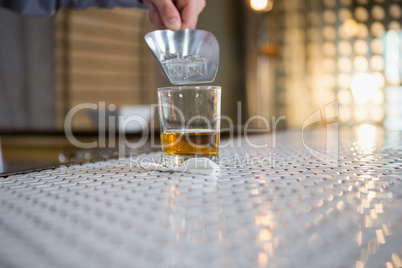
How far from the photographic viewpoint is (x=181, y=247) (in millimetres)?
238

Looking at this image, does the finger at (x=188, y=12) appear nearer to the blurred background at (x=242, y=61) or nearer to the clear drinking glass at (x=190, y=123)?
the clear drinking glass at (x=190, y=123)

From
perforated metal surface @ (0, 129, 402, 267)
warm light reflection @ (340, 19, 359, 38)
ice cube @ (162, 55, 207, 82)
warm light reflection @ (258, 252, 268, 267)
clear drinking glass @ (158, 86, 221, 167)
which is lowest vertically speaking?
warm light reflection @ (258, 252, 268, 267)

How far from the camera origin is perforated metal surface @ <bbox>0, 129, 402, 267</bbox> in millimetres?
223

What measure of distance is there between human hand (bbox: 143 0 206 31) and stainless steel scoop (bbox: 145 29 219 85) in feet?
0.28

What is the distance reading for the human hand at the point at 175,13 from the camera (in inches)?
29.8

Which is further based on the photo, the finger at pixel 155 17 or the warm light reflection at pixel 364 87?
the warm light reflection at pixel 364 87

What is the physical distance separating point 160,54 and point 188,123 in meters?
0.17

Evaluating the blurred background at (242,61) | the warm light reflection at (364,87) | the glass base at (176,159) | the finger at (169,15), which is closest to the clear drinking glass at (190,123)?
the glass base at (176,159)

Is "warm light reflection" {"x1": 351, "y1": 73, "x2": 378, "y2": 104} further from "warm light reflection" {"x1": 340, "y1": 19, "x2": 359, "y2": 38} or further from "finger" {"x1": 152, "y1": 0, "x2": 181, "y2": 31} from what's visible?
"finger" {"x1": 152, "y1": 0, "x2": 181, "y2": 31}

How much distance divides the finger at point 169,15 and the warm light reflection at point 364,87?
355 cm

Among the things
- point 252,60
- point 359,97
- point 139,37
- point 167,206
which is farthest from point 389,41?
point 167,206

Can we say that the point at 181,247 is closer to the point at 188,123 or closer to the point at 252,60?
the point at 188,123

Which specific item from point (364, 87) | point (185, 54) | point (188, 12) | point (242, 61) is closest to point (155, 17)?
point (188, 12)

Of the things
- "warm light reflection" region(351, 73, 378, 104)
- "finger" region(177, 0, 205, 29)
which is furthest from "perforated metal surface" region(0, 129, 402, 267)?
Answer: "warm light reflection" region(351, 73, 378, 104)
